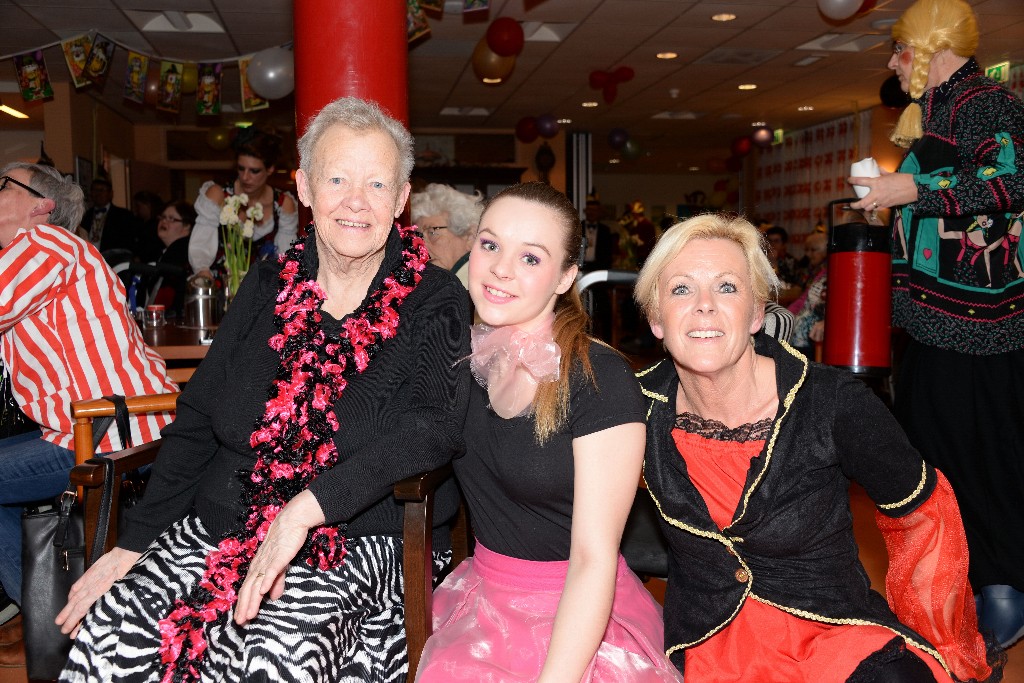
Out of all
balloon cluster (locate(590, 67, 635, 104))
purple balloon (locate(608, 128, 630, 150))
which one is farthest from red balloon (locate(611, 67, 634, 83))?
purple balloon (locate(608, 128, 630, 150))

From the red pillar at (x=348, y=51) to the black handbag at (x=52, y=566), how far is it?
6.07 feet

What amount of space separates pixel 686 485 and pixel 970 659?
636 millimetres

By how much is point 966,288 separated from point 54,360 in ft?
8.83

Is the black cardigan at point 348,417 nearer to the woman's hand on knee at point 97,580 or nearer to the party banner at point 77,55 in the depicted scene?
the woman's hand on knee at point 97,580

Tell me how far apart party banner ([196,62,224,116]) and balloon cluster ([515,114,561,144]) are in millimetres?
5282

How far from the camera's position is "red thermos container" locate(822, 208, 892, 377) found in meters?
2.28

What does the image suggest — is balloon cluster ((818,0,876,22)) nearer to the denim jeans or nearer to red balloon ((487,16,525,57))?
red balloon ((487,16,525,57))

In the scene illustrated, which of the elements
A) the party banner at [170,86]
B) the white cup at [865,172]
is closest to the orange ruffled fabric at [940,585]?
the white cup at [865,172]

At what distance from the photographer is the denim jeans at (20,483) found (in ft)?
8.27

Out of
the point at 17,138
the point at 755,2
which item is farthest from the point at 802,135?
the point at 17,138

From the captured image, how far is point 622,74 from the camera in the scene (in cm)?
913

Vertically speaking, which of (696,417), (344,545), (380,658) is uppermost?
(696,417)

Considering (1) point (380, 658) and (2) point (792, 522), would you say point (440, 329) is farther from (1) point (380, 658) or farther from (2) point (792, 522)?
(2) point (792, 522)

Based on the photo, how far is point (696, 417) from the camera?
5.62ft
